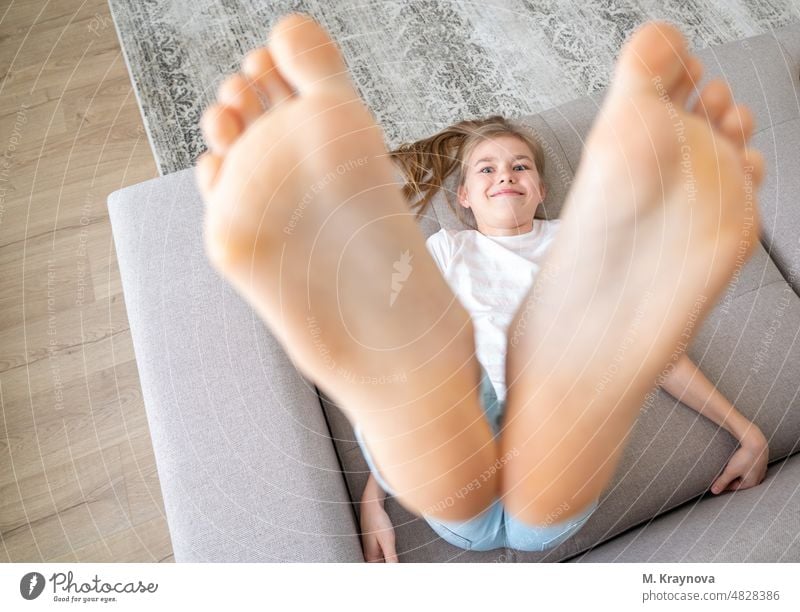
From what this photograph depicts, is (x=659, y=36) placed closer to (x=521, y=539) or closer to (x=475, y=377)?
(x=475, y=377)

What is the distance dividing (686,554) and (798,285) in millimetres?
383

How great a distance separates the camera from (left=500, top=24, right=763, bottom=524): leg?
46cm

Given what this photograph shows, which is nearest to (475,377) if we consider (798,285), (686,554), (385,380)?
(385,380)

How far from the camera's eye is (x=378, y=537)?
550mm

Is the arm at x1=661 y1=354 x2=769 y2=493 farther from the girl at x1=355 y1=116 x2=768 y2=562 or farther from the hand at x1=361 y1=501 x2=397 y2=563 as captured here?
the hand at x1=361 y1=501 x2=397 y2=563

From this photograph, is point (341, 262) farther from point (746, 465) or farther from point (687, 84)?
point (746, 465)

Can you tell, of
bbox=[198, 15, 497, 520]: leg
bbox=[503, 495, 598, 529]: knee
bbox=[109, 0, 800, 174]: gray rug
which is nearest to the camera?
bbox=[198, 15, 497, 520]: leg

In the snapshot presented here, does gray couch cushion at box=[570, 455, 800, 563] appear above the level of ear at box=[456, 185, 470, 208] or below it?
below

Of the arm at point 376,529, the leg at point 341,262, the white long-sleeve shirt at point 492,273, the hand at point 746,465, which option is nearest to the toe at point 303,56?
the leg at point 341,262

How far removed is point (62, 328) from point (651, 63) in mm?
562

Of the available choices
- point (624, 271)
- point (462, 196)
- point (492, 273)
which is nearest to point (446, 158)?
point (462, 196)

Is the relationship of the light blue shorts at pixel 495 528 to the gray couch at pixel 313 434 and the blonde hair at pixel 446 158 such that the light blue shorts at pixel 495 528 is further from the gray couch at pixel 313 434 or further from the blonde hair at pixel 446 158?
the blonde hair at pixel 446 158

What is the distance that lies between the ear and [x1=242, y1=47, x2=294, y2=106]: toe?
26 centimetres

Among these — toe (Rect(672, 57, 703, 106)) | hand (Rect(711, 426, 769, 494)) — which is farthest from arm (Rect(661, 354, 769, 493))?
toe (Rect(672, 57, 703, 106))
